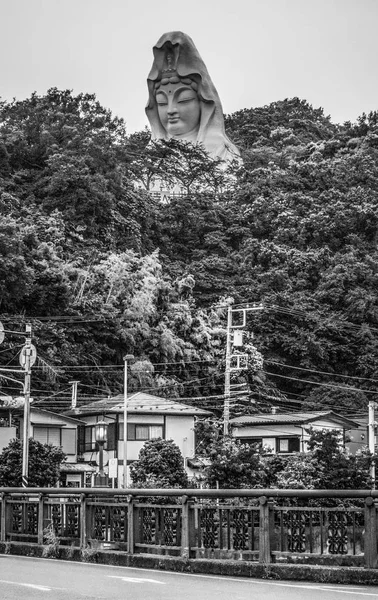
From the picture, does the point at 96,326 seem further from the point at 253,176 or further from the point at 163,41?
the point at 163,41

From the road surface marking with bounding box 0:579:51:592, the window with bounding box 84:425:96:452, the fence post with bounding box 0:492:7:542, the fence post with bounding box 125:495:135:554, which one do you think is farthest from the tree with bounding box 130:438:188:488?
the road surface marking with bounding box 0:579:51:592

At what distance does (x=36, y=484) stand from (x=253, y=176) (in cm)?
5681

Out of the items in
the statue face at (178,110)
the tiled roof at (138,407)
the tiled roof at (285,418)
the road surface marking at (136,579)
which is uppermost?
the statue face at (178,110)

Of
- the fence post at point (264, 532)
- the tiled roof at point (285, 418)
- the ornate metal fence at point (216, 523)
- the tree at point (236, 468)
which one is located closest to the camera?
the ornate metal fence at point (216, 523)

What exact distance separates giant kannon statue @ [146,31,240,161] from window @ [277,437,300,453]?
45492 mm

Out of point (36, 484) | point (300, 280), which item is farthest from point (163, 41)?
point (36, 484)

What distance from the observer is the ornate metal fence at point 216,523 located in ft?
44.4

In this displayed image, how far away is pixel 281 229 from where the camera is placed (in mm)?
74125

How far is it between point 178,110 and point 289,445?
49491 mm

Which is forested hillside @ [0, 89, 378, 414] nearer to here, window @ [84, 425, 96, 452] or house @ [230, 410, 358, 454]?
window @ [84, 425, 96, 452]

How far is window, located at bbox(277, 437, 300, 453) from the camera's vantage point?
51.3 meters

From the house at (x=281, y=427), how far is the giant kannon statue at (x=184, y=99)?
44154mm

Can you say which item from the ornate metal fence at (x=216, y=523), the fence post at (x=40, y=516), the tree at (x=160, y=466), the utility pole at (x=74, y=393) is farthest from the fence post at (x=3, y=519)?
the utility pole at (x=74, y=393)

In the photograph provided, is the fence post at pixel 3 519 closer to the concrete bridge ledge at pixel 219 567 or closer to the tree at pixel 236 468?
the concrete bridge ledge at pixel 219 567
